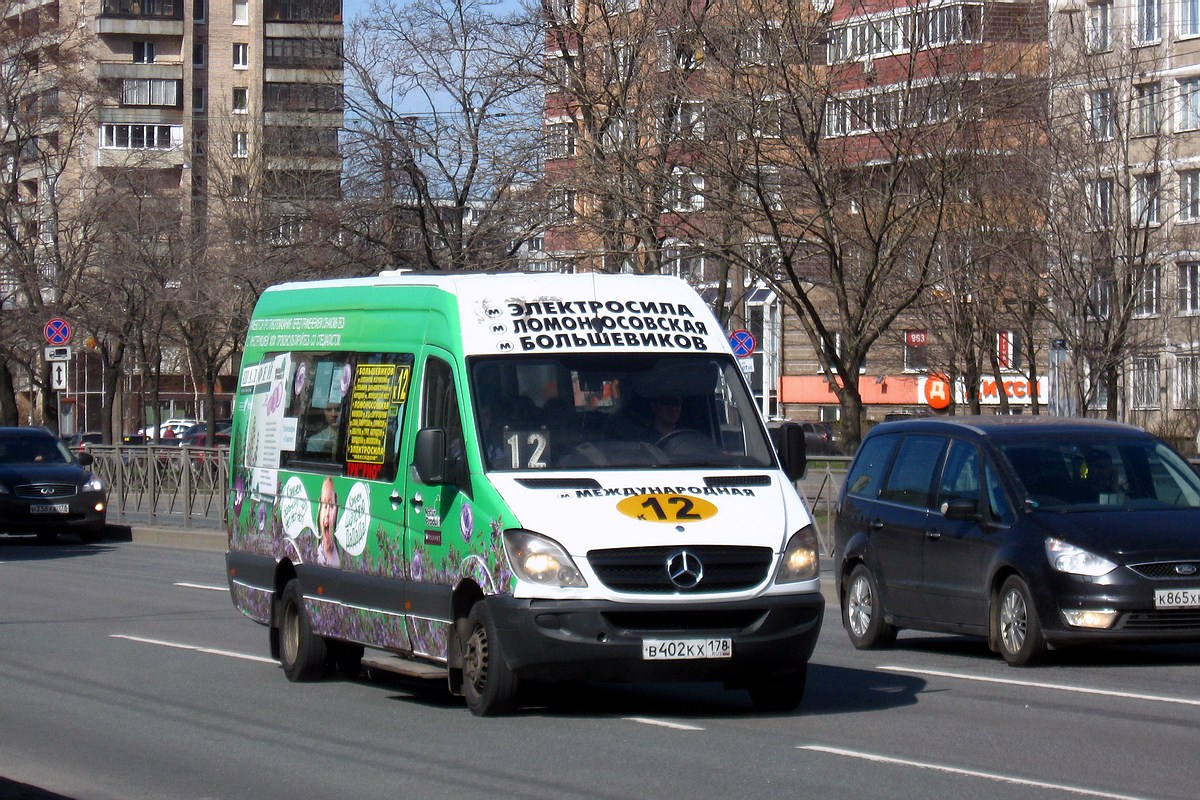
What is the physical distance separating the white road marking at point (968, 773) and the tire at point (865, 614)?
4955mm

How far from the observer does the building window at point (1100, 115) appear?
28.7 m

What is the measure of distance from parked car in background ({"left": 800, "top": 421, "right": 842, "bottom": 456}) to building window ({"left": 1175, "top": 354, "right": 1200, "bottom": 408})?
35.0 ft

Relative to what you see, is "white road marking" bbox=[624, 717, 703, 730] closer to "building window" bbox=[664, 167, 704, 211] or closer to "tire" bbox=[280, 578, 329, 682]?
"tire" bbox=[280, 578, 329, 682]

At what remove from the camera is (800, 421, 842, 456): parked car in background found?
2334 inches

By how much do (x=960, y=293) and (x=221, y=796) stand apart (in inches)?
767

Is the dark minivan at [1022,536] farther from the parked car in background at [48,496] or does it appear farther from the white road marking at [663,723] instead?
the parked car in background at [48,496]

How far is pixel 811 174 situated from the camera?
2211cm

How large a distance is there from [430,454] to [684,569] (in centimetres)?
151

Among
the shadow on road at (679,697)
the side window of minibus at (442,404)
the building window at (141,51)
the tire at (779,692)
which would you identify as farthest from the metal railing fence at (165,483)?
the building window at (141,51)

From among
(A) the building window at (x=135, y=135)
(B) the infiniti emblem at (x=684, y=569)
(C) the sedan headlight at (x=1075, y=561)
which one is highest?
(A) the building window at (x=135, y=135)

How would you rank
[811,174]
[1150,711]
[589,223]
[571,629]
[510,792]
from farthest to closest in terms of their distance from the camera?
[589,223], [811,174], [1150,711], [571,629], [510,792]

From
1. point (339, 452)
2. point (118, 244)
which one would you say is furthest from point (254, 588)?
point (118, 244)

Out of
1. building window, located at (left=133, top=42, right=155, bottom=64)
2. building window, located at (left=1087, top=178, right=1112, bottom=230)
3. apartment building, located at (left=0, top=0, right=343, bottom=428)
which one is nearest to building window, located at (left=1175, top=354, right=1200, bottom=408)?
building window, located at (left=1087, top=178, right=1112, bottom=230)

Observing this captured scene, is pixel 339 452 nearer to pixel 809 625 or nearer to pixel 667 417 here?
pixel 667 417
